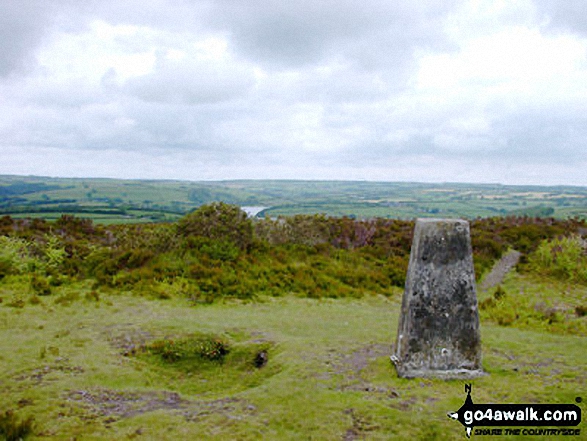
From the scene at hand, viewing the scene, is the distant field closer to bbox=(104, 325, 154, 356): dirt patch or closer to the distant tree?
the distant tree

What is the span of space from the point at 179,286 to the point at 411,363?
901 cm

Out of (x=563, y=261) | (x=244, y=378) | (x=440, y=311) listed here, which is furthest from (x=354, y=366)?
(x=563, y=261)

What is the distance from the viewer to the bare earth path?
17297 millimetres

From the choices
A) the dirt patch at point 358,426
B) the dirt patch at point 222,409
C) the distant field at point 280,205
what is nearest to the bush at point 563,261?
the dirt patch at point 358,426

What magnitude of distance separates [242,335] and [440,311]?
4.55 meters

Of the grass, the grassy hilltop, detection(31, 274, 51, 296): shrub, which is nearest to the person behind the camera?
the grass

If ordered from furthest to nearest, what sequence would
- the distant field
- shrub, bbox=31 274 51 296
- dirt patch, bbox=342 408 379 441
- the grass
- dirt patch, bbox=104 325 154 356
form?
1. the distant field
2. shrub, bbox=31 274 51 296
3. dirt patch, bbox=104 325 154 356
4. the grass
5. dirt patch, bbox=342 408 379 441

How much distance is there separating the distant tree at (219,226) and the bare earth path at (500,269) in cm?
1000

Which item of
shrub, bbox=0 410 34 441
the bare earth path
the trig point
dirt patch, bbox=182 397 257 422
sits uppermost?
the trig point

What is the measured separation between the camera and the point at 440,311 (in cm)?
712

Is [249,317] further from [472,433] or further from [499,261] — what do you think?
[499,261]

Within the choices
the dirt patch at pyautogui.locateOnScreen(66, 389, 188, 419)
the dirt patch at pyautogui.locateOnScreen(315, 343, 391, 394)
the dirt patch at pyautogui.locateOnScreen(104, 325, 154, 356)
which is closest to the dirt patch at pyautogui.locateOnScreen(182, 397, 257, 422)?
the dirt patch at pyautogui.locateOnScreen(66, 389, 188, 419)

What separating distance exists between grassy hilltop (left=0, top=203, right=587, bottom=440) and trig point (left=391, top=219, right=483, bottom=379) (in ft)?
1.11

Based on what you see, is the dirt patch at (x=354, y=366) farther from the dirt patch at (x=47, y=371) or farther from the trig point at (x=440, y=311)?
the dirt patch at (x=47, y=371)
